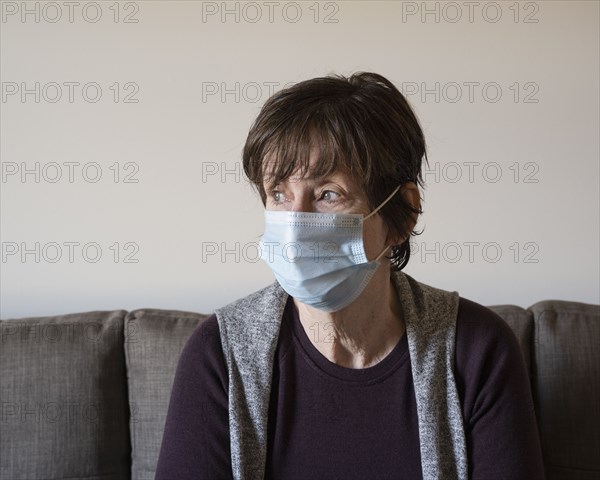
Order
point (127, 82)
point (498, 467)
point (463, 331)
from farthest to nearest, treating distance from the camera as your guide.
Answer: point (127, 82) → point (463, 331) → point (498, 467)

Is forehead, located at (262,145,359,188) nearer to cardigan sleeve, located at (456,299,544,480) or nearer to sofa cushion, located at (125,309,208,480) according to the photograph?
cardigan sleeve, located at (456,299,544,480)

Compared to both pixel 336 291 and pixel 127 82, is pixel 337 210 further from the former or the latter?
pixel 127 82

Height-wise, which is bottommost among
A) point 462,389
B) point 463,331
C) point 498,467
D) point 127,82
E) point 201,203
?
point 498,467

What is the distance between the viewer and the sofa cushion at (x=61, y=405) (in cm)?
172

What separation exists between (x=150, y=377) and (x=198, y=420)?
16.2 inches

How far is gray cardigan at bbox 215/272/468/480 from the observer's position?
1.38 m

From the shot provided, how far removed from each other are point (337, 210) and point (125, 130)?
935mm

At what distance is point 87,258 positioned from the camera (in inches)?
82.6

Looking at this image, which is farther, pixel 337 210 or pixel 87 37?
pixel 87 37

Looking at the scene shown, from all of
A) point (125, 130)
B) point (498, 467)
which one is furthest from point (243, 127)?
point (498, 467)

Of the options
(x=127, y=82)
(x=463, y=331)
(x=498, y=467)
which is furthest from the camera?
(x=127, y=82)

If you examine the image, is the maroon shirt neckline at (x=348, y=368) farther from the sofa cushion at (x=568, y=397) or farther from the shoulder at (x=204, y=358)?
the sofa cushion at (x=568, y=397)

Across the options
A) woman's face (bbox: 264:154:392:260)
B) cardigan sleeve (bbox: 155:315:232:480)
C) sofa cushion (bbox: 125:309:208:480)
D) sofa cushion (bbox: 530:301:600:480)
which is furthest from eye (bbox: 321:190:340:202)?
sofa cushion (bbox: 530:301:600:480)

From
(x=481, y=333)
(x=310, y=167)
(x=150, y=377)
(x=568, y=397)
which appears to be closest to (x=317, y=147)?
(x=310, y=167)
